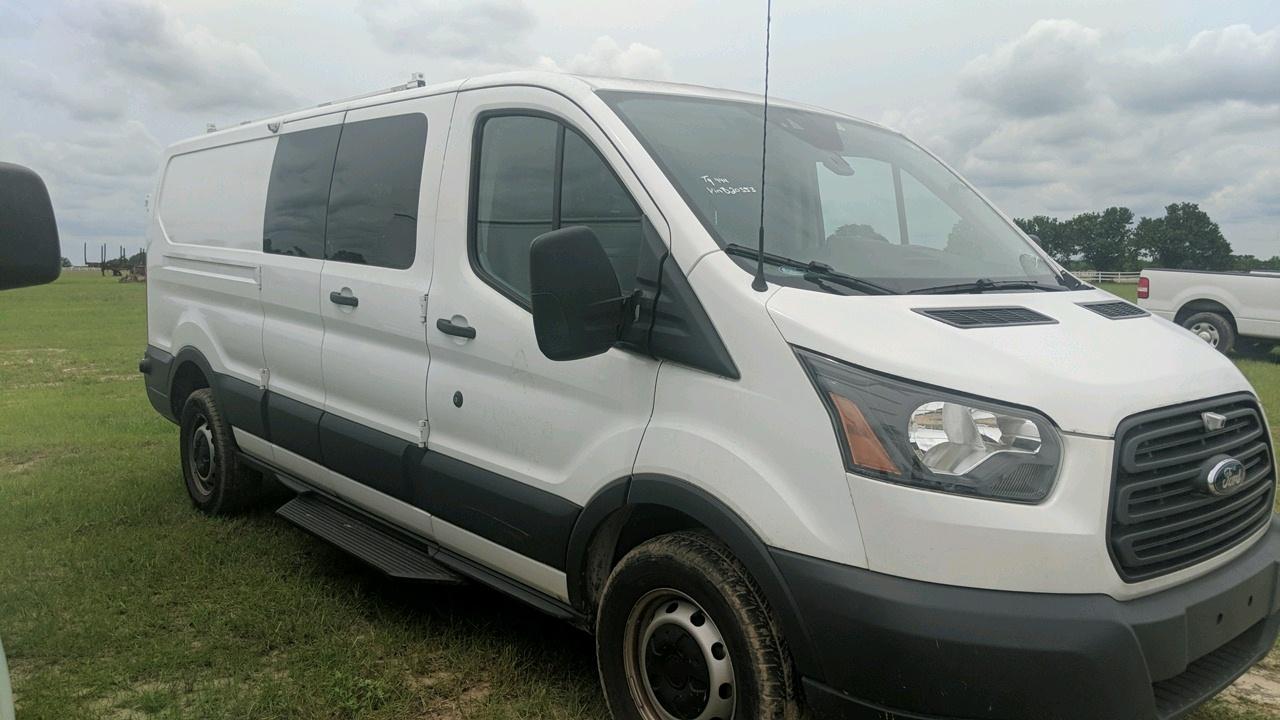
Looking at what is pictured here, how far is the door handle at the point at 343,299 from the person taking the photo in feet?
13.7

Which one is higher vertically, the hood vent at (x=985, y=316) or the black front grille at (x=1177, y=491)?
the hood vent at (x=985, y=316)

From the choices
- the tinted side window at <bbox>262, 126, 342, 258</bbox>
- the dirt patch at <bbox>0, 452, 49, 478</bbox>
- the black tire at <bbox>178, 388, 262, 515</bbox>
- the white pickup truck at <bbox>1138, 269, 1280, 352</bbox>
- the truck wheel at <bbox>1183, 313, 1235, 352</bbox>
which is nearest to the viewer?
the tinted side window at <bbox>262, 126, 342, 258</bbox>

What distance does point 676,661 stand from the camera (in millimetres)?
2830

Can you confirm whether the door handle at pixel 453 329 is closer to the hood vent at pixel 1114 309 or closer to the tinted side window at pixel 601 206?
the tinted side window at pixel 601 206

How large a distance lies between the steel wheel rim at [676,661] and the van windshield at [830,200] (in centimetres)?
99

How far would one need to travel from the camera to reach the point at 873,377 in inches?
94.5

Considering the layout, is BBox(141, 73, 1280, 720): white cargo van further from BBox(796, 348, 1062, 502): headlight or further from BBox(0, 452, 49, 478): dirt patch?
BBox(0, 452, 49, 478): dirt patch

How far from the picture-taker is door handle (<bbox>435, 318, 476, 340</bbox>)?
3508mm

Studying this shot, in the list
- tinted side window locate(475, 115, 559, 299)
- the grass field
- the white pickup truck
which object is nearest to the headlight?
tinted side window locate(475, 115, 559, 299)

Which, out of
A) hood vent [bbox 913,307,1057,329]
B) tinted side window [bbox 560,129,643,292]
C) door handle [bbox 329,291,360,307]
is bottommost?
door handle [bbox 329,291,360,307]

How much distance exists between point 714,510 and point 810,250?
2.79ft

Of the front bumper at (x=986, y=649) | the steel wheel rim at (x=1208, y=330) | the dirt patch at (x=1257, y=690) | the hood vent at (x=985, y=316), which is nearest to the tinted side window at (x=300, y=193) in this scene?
the hood vent at (x=985, y=316)

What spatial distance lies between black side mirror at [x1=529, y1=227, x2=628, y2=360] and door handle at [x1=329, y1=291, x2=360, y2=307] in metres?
1.62

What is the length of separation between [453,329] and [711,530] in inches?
53.7
